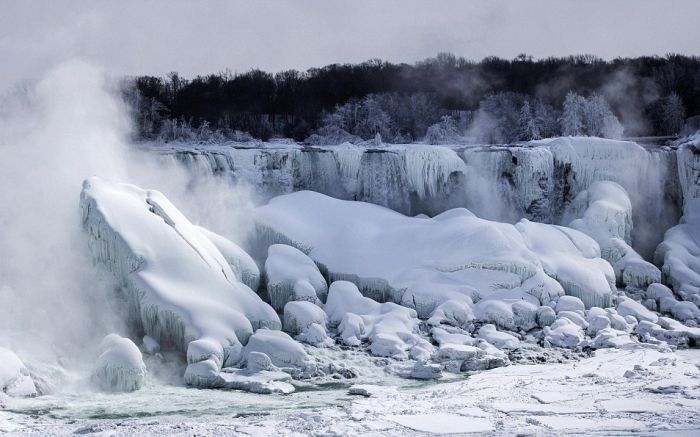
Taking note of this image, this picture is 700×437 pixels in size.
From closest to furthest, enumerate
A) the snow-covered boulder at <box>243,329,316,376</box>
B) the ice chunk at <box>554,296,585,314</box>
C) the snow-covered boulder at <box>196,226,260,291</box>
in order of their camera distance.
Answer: the snow-covered boulder at <box>243,329,316,376</box> < the snow-covered boulder at <box>196,226,260,291</box> < the ice chunk at <box>554,296,585,314</box>

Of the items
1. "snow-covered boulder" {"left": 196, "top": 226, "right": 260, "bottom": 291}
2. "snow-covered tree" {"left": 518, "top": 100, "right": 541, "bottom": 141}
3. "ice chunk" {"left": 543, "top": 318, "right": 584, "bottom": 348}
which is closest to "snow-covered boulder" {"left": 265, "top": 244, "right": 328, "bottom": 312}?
"snow-covered boulder" {"left": 196, "top": 226, "right": 260, "bottom": 291}

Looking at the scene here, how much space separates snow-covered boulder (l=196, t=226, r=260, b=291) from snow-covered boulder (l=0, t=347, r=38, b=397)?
17.0ft

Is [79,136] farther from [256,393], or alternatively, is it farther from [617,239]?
[617,239]

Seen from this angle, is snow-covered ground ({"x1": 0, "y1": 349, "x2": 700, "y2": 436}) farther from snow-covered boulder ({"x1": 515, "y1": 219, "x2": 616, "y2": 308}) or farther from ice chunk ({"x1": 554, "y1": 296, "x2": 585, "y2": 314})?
snow-covered boulder ({"x1": 515, "y1": 219, "x2": 616, "y2": 308})

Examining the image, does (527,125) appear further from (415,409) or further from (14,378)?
(14,378)

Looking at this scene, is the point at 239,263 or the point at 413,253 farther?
the point at 413,253

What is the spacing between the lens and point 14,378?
10.4 meters

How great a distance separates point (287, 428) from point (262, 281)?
→ 24.0 feet

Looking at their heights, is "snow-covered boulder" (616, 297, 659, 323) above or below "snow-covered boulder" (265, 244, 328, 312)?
below

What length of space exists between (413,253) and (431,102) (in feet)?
82.3

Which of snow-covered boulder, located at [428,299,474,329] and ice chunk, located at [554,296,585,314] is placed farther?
ice chunk, located at [554,296,585,314]

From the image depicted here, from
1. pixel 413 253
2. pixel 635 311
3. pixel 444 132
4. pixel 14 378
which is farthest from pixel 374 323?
pixel 444 132

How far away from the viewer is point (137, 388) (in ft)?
36.0

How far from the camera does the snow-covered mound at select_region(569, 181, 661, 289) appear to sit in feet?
60.3
